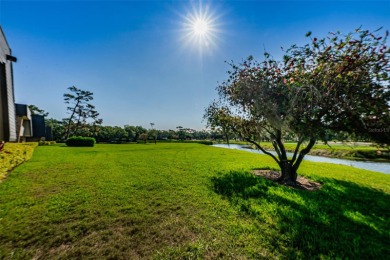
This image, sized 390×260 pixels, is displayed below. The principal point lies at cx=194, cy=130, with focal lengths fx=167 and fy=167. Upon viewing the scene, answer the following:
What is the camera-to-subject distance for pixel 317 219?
3.99 m

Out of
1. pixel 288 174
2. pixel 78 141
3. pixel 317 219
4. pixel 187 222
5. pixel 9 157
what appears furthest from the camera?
pixel 78 141

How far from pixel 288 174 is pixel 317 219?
383 cm

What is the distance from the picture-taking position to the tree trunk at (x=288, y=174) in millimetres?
7425

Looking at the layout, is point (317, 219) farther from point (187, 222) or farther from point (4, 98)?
point (4, 98)

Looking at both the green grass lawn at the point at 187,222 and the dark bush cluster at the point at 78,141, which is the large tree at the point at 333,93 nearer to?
the green grass lawn at the point at 187,222

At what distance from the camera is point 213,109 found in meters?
9.98

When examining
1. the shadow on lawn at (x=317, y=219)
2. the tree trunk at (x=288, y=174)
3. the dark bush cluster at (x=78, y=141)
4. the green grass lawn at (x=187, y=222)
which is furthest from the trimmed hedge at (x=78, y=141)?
the tree trunk at (x=288, y=174)

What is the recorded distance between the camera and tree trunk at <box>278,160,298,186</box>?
743cm

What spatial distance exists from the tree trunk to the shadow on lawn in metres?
1.16

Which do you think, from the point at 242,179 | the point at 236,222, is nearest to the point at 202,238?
the point at 236,222

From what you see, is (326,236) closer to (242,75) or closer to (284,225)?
(284,225)

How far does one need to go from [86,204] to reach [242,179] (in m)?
5.97

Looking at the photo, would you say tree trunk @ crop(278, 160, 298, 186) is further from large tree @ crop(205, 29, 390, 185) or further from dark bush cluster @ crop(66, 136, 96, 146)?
dark bush cluster @ crop(66, 136, 96, 146)

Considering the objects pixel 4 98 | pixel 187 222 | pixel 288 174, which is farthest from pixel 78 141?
pixel 288 174
